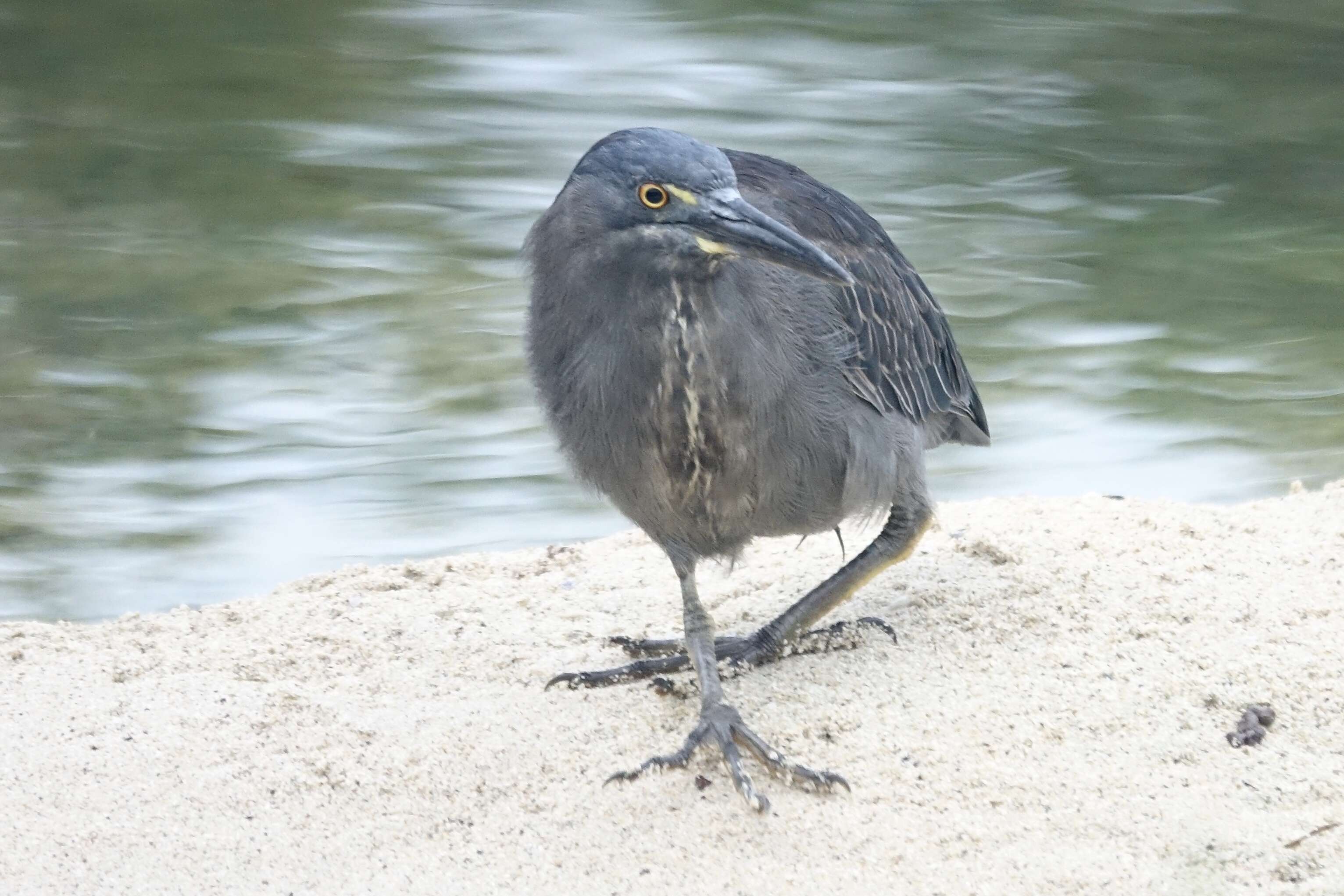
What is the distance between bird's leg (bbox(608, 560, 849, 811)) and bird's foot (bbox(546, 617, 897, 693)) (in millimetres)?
199

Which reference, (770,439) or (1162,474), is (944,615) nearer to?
(770,439)

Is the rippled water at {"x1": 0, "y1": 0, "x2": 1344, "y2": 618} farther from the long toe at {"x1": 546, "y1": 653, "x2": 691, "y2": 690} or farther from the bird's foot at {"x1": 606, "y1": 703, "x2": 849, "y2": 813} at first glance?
the bird's foot at {"x1": 606, "y1": 703, "x2": 849, "y2": 813}

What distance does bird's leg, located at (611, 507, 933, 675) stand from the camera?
400cm

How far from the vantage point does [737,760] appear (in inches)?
128

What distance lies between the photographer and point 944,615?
3992 mm

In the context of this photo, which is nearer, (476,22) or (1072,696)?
(1072,696)

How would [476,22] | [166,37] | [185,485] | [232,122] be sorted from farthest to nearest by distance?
[476,22] → [166,37] → [232,122] → [185,485]

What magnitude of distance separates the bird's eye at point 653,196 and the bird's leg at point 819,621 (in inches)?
46.7

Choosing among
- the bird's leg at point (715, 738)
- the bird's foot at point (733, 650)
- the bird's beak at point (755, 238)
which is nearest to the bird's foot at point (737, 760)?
the bird's leg at point (715, 738)

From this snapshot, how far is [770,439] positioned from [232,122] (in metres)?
7.88

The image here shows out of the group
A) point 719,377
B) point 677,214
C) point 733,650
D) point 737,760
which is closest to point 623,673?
point 733,650

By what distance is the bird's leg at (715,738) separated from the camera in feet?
10.6

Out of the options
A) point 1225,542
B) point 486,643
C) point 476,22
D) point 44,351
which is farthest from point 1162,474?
point 476,22

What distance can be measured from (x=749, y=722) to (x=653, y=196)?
117 cm
